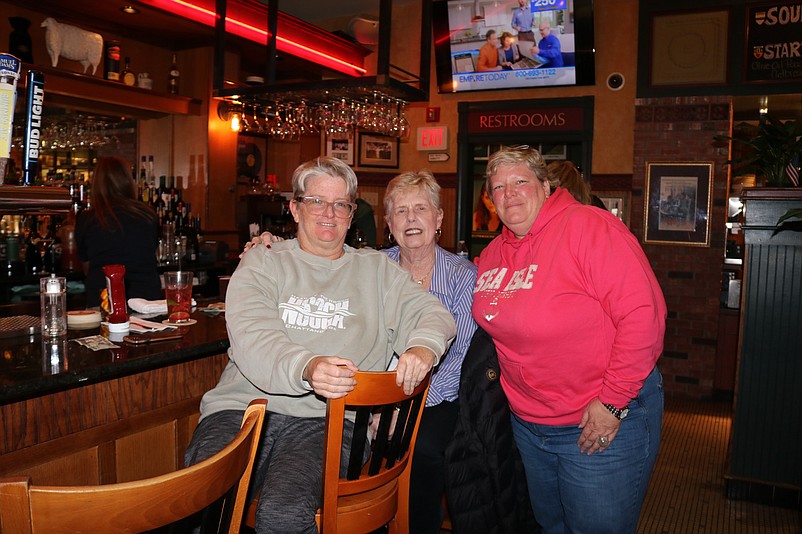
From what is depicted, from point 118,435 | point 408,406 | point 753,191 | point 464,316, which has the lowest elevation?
point 118,435

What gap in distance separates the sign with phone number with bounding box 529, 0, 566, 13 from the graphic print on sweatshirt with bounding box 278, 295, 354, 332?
15.6 ft

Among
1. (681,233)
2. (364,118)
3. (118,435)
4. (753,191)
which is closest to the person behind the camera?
(118,435)

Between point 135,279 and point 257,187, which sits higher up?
point 257,187

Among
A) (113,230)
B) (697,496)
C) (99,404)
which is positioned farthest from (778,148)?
(113,230)

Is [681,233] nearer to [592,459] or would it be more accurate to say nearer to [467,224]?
[467,224]

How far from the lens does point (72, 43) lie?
5.02 m

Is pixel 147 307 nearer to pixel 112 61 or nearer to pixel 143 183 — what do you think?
pixel 143 183

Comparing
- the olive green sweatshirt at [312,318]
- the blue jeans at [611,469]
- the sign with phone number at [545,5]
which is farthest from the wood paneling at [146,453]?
the sign with phone number at [545,5]

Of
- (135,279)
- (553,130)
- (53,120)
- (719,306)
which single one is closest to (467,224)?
(553,130)

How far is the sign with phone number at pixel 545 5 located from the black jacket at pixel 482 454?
4.57 metres

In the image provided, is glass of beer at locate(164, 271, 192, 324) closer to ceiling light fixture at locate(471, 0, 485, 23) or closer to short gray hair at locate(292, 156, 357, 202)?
short gray hair at locate(292, 156, 357, 202)

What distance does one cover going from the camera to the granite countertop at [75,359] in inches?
68.9

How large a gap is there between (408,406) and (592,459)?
627 millimetres

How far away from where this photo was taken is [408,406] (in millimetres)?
1765
